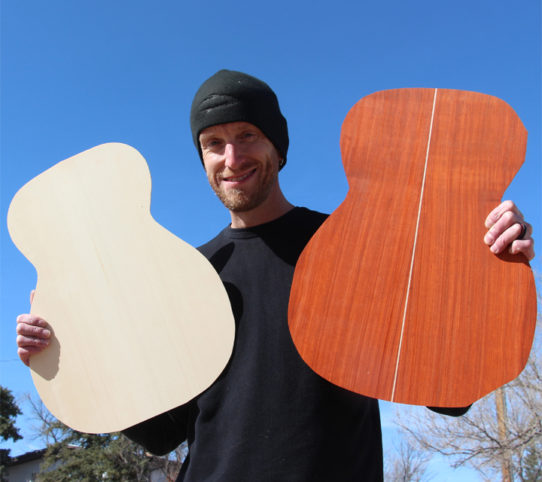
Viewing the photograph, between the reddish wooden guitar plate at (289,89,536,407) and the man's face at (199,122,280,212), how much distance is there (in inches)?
13.6

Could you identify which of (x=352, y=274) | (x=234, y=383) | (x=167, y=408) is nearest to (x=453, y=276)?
(x=352, y=274)

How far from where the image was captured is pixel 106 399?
153 cm

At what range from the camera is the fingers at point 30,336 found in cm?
160

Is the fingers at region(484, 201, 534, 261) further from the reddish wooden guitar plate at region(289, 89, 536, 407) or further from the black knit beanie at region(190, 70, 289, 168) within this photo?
the black knit beanie at region(190, 70, 289, 168)

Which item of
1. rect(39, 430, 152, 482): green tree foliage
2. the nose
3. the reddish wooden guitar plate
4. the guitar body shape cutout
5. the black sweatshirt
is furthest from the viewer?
rect(39, 430, 152, 482): green tree foliage

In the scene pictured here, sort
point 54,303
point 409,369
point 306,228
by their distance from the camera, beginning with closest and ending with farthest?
point 409,369, point 54,303, point 306,228

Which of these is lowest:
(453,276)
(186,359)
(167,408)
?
(167,408)

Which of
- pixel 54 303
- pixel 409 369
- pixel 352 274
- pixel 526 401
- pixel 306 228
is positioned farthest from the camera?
pixel 526 401

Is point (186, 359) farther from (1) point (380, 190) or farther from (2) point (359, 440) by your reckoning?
(1) point (380, 190)

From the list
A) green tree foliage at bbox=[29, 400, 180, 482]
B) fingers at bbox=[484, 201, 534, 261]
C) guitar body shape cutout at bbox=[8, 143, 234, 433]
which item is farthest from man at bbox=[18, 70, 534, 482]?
green tree foliage at bbox=[29, 400, 180, 482]

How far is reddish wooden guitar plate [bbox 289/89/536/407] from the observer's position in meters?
1.29

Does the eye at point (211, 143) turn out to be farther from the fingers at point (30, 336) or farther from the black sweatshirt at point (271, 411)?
the fingers at point (30, 336)

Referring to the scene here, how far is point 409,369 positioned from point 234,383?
21.0 inches

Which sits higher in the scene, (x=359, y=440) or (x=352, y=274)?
(x=352, y=274)
